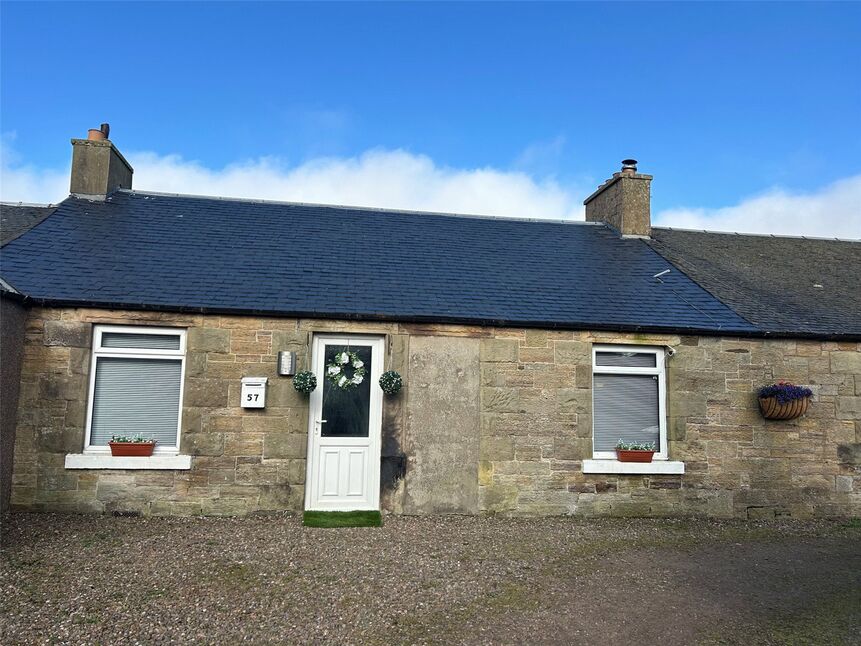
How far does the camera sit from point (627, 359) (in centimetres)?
820

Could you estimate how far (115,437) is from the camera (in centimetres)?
724

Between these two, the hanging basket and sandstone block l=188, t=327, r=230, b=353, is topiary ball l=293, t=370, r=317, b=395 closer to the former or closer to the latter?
sandstone block l=188, t=327, r=230, b=353

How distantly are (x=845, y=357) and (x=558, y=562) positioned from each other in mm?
5460

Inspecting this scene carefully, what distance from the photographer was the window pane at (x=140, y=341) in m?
7.36

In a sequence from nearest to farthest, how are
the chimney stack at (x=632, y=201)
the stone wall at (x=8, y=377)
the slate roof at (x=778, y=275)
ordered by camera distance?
the stone wall at (x=8, y=377) < the slate roof at (x=778, y=275) < the chimney stack at (x=632, y=201)

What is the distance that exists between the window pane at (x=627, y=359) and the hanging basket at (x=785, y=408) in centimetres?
148

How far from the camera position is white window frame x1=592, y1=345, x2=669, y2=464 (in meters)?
8.02

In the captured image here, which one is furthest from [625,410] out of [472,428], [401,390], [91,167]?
[91,167]

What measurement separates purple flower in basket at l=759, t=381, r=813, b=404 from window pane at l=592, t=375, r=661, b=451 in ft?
4.63

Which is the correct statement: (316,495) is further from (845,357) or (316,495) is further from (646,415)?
(845,357)

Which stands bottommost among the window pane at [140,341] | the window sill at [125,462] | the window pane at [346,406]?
the window sill at [125,462]

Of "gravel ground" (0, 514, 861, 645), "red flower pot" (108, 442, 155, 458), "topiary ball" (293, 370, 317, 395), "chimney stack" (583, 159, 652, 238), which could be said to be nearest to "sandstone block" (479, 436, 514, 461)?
"gravel ground" (0, 514, 861, 645)

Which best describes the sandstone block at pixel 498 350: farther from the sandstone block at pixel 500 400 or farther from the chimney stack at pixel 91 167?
the chimney stack at pixel 91 167

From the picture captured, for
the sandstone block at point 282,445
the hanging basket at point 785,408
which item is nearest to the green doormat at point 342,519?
the sandstone block at point 282,445
